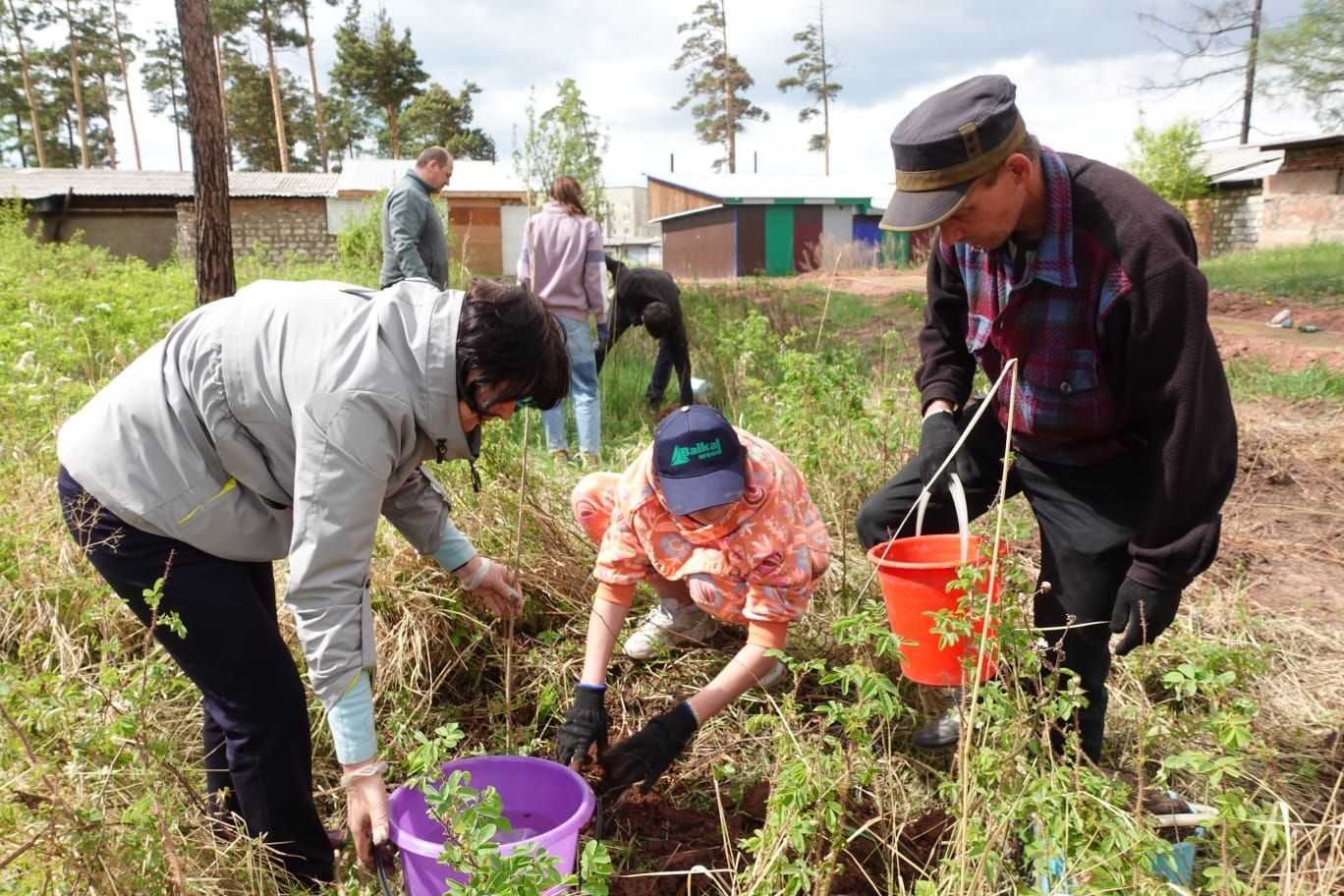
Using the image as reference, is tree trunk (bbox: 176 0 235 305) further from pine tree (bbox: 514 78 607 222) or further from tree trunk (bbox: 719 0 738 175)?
tree trunk (bbox: 719 0 738 175)

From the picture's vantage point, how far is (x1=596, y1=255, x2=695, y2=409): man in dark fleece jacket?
18.1 ft

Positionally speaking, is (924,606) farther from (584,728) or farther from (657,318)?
(657,318)

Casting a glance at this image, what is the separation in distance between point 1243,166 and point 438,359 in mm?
25301

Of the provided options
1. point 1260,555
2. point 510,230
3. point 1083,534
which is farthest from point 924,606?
point 510,230

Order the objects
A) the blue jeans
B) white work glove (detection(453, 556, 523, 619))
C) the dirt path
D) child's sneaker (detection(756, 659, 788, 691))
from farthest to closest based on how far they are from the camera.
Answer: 1. the dirt path
2. the blue jeans
3. child's sneaker (detection(756, 659, 788, 691))
4. white work glove (detection(453, 556, 523, 619))

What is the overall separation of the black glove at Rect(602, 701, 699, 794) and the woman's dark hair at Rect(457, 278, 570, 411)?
80 cm

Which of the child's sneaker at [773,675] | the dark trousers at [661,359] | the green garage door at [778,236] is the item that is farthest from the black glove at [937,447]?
the green garage door at [778,236]

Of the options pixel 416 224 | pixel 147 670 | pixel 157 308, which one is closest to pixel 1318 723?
pixel 147 670

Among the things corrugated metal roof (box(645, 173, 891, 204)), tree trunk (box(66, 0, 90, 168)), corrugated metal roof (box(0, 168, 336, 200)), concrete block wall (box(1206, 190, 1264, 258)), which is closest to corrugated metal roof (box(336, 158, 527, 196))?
corrugated metal roof (box(0, 168, 336, 200))

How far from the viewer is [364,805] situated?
1.53m

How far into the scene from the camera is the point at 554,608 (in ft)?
9.12

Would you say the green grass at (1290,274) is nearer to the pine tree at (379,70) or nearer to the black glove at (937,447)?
the black glove at (937,447)

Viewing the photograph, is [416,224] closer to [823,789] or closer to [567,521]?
[567,521]

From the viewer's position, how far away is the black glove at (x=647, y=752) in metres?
1.93
